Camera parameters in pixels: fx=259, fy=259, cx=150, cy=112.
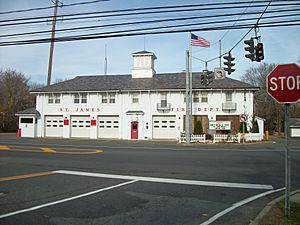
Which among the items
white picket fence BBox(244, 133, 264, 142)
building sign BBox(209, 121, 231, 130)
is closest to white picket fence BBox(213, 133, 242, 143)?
white picket fence BBox(244, 133, 264, 142)

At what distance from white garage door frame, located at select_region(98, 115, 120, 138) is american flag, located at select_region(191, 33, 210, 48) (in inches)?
553

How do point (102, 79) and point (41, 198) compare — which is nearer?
point (41, 198)

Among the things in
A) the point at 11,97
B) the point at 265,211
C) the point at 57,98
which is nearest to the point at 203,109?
the point at 57,98

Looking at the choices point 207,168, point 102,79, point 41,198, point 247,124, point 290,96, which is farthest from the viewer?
point 102,79

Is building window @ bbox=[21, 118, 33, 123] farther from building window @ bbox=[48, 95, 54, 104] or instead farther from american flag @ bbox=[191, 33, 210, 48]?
american flag @ bbox=[191, 33, 210, 48]

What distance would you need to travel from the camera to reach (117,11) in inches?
441

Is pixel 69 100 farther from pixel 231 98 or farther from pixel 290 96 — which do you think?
pixel 290 96

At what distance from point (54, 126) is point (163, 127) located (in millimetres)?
14395

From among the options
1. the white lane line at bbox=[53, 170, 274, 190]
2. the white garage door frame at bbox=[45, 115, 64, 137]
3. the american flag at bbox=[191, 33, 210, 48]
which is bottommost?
the white lane line at bbox=[53, 170, 274, 190]

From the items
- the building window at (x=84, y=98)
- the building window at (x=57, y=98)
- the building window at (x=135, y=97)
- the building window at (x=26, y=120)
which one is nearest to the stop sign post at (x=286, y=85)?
the building window at (x=135, y=97)

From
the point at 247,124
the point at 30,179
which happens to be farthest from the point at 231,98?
the point at 30,179

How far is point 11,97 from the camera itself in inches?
1885

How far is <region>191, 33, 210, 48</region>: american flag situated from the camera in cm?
2238

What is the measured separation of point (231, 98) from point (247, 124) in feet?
11.3
